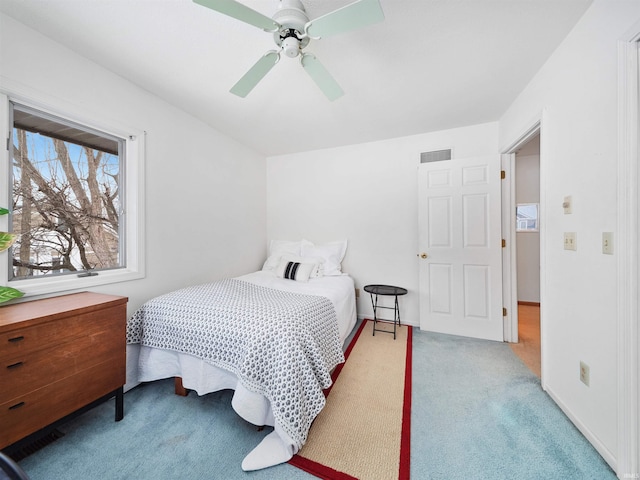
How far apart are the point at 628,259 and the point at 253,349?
1.88m

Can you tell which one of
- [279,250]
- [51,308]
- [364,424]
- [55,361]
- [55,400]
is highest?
[279,250]

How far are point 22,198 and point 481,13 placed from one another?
9.98 ft

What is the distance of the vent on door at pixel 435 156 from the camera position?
291 cm

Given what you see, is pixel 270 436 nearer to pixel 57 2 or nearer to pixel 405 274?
pixel 405 274

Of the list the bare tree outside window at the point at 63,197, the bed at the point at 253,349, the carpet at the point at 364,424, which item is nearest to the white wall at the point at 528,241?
the carpet at the point at 364,424

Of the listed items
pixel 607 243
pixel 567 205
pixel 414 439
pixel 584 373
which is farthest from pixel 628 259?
pixel 414 439

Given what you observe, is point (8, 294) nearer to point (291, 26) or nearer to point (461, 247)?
point (291, 26)

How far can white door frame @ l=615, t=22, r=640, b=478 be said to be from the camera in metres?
1.08

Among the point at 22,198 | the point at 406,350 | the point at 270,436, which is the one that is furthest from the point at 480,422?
the point at 22,198

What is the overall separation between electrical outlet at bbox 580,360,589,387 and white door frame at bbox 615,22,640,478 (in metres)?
0.25

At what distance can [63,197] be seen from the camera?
1.75 m

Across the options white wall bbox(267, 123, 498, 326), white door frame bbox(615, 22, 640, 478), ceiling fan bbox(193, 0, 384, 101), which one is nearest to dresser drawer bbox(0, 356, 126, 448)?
ceiling fan bbox(193, 0, 384, 101)

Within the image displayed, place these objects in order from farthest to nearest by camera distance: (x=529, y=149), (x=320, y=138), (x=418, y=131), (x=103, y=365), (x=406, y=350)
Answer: (x=529, y=149), (x=320, y=138), (x=418, y=131), (x=406, y=350), (x=103, y=365)

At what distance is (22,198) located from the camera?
1.56 meters
